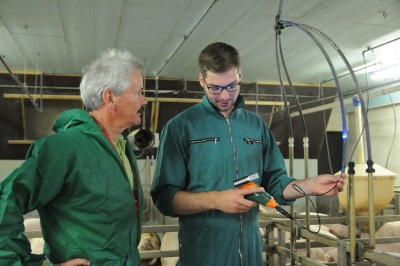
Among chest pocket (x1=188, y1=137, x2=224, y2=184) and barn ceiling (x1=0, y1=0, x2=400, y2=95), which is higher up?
barn ceiling (x1=0, y1=0, x2=400, y2=95)

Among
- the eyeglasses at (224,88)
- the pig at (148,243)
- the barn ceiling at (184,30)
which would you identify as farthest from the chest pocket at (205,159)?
the pig at (148,243)

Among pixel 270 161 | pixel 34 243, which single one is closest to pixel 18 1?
pixel 34 243

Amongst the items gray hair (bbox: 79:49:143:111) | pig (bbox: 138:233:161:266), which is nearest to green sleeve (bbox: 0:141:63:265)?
gray hair (bbox: 79:49:143:111)

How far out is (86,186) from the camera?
1.01m

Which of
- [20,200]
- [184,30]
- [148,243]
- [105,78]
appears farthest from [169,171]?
[148,243]

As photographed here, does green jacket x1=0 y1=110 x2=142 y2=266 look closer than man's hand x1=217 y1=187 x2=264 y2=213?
Yes

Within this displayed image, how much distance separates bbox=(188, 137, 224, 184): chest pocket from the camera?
1366 mm

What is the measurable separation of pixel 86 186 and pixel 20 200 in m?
0.17

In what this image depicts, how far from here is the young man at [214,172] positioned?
1344 mm

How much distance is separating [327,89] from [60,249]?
617cm

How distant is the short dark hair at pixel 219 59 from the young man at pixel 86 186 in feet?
0.89

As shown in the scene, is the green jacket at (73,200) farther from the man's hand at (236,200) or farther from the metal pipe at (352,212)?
the metal pipe at (352,212)

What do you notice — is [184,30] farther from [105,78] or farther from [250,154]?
[105,78]

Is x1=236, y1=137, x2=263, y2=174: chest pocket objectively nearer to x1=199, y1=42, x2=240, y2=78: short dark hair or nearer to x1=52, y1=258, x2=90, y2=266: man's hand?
x1=199, y1=42, x2=240, y2=78: short dark hair
